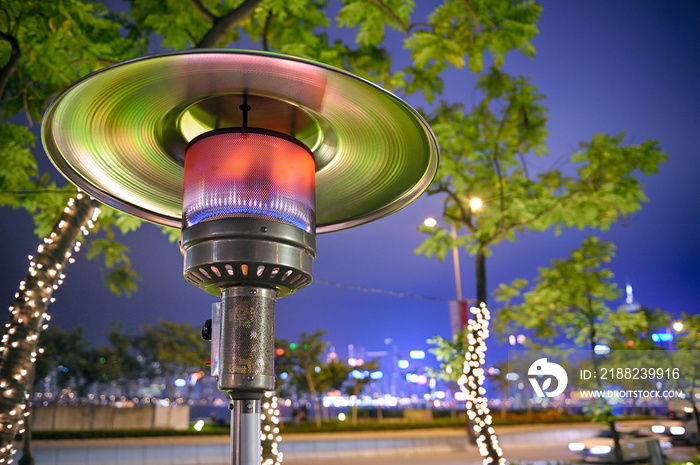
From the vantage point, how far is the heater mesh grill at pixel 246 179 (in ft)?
5.26

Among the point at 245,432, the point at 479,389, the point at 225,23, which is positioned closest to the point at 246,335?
the point at 245,432

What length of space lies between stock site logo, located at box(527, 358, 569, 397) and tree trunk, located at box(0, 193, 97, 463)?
6.95 m

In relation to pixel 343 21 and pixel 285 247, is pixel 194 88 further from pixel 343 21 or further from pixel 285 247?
pixel 343 21

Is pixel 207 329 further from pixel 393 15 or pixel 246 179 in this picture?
pixel 393 15

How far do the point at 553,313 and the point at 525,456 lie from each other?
7971mm

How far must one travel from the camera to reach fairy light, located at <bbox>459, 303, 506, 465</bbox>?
885 centimetres

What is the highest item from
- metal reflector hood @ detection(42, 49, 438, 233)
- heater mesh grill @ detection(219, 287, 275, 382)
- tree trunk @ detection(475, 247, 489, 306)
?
tree trunk @ detection(475, 247, 489, 306)

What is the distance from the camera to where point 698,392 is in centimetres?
1336

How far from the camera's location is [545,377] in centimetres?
997

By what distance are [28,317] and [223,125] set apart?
3.02 metres

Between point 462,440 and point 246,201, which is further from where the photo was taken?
point 462,440

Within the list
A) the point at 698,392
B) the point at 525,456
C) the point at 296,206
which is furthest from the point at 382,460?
the point at 296,206

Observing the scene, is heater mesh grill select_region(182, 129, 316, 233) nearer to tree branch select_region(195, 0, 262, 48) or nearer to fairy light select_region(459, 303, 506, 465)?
tree branch select_region(195, 0, 262, 48)

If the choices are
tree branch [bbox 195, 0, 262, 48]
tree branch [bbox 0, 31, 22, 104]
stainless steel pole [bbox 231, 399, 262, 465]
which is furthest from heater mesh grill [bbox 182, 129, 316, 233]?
tree branch [bbox 0, 31, 22, 104]
